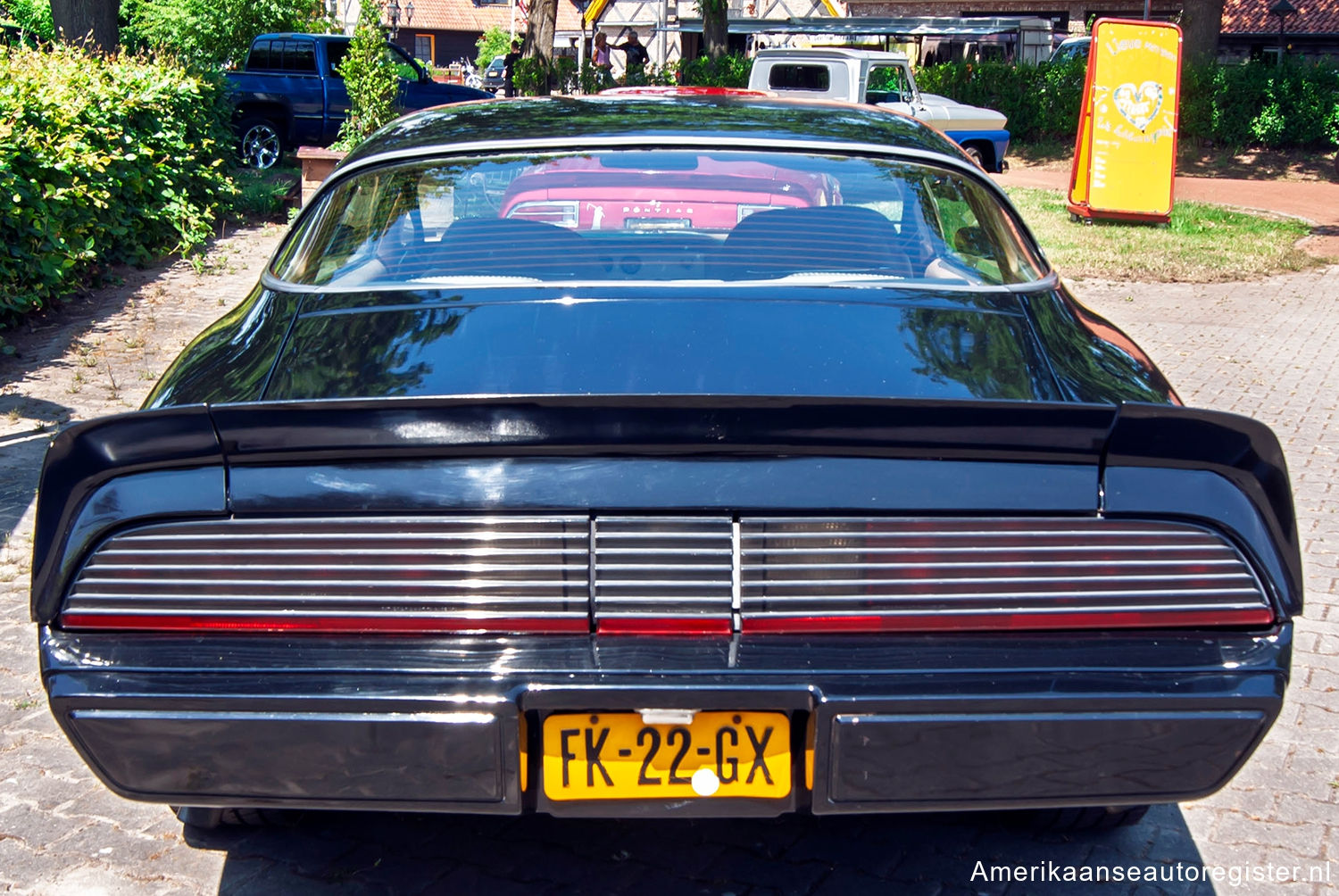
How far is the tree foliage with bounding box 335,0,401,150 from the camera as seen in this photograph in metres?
14.3

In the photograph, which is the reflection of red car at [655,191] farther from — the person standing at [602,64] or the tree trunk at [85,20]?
the person standing at [602,64]

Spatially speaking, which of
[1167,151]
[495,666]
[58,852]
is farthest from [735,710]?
[1167,151]

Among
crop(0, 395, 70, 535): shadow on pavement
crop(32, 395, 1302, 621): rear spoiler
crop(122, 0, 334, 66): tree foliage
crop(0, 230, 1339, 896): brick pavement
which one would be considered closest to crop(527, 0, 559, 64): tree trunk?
crop(122, 0, 334, 66): tree foliage

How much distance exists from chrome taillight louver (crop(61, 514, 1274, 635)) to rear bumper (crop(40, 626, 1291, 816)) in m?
0.04

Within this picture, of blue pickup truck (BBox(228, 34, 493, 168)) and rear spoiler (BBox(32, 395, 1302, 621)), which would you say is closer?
rear spoiler (BBox(32, 395, 1302, 621))

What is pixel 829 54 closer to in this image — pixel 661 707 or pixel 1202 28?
pixel 1202 28

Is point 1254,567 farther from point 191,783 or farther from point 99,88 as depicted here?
point 99,88

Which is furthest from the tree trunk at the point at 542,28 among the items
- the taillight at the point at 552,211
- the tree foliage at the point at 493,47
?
the tree foliage at the point at 493,47

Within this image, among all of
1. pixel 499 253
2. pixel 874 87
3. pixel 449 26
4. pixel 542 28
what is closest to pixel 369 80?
pixel 542 28

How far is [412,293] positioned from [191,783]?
114 centimetres

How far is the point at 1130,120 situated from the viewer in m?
13.6

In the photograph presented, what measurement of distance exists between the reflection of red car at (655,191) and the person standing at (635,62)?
2461 cm

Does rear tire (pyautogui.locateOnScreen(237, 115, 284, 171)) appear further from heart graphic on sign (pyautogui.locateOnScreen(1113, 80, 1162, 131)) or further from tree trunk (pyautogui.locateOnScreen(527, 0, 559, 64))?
heart graphic on sign (pyautogui.locateOnScreen(1113, 80, 1162, 131))

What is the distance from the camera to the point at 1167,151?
44.5 ft
